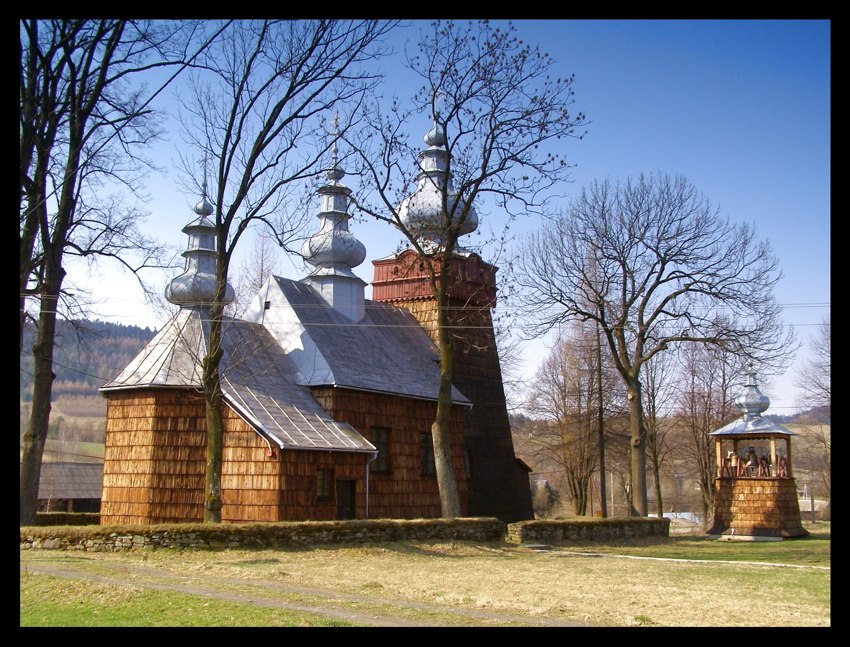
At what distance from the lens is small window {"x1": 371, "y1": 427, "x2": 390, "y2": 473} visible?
26.4m

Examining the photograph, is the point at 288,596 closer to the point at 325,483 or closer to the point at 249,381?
the point at 325,483

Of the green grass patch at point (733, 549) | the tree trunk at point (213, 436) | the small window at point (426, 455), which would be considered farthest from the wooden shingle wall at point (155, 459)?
the green grass patch at point (733, 549)

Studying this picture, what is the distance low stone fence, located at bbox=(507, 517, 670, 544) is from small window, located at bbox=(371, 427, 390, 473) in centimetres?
433

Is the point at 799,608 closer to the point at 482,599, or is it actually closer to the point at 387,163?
the point at 482,599

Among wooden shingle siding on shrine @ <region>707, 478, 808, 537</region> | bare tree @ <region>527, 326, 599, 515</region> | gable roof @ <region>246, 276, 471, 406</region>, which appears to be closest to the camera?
gable roof @ <region>246, 276, 471, 406</region>

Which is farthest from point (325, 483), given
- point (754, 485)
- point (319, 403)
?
point (754, 485)

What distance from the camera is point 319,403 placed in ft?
83.8

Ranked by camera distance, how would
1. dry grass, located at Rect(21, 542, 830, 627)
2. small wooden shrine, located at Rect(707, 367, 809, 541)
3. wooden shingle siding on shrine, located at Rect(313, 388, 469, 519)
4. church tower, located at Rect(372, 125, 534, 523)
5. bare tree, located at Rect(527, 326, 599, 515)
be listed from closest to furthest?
1. dry grass, located at Rect(21, 542, 830, 627)
2. wooden shingle siding on shrine, located at Rect(313, 388, 469, 519)
3. small wooden shrine, located at Rect(707, 367, 809, 541)
4. church tower, located at Rect(372, 125, 534, 523)
5. bare tree, located at Rect(527, 326, 599, 515)

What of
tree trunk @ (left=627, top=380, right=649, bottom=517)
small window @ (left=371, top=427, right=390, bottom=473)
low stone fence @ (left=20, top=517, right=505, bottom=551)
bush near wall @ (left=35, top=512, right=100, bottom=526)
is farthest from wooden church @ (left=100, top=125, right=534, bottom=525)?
tree trunk @ (left=627, top=380, right=649, bottom=517)

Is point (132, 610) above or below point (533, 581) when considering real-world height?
above

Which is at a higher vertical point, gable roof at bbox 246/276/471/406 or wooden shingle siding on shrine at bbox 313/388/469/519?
gable roof at bbox 246/276/471/406

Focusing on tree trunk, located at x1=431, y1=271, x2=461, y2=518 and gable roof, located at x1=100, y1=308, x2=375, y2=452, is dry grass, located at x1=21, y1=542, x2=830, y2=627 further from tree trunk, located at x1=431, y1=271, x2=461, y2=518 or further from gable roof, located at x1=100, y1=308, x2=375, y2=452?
gable roof, located at x1=100, y1=308, x2=375, y2=452

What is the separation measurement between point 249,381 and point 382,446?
5.08 m

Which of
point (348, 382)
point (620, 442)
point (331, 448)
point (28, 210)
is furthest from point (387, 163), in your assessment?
point (620, 442)
